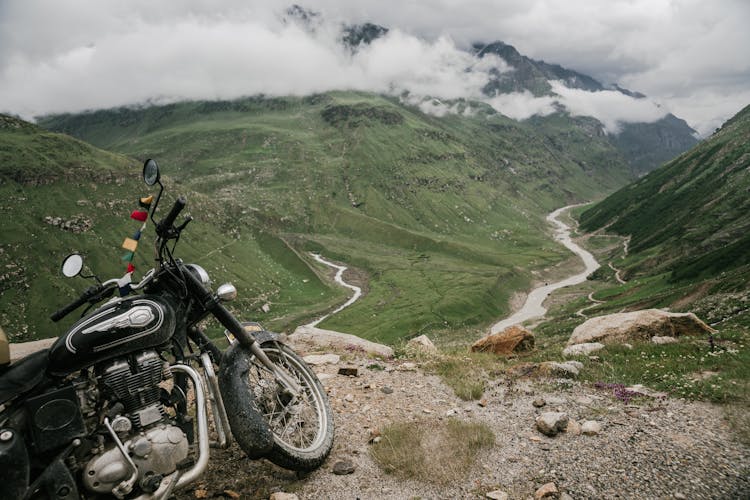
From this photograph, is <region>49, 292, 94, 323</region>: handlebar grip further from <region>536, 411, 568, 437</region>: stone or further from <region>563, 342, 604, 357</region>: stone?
<region>563, 342, 604, 357</region>: stone

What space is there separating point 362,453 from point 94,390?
4128 mm

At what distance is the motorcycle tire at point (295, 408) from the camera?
6.73 m

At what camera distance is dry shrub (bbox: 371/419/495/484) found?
6.30 meters

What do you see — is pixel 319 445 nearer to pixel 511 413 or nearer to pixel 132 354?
pixel 132 354

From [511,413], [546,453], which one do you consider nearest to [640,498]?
[546,453]

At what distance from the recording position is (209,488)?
6.26 m

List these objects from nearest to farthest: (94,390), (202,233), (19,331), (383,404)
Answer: (94,390)
(383,404)
(19,331)
(202,233)

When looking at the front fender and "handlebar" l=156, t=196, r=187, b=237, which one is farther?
"handlebar" l=156, t=196, r=187, b=237

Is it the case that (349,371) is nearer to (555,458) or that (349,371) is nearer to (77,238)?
(555,458)

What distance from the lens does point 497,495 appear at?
5.68m

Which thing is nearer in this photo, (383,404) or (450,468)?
(450,468)

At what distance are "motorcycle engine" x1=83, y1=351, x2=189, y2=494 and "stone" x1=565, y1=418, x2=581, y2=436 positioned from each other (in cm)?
602

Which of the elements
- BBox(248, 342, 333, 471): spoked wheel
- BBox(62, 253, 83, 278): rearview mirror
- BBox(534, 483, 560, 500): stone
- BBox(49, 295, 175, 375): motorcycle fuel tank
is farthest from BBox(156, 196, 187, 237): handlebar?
BBox(534, 483, 560, 500): stone

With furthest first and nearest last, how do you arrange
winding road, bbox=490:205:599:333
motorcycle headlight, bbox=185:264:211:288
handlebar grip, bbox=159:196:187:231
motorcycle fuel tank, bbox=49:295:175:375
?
winding road, bbox=490:205:599:333 < motorcycle headlight, bbox=185:264:211:288 < handlebar grip, bbox=159:196:187:231 < motorcycle fuel tank, bbox=49:295:175:375
